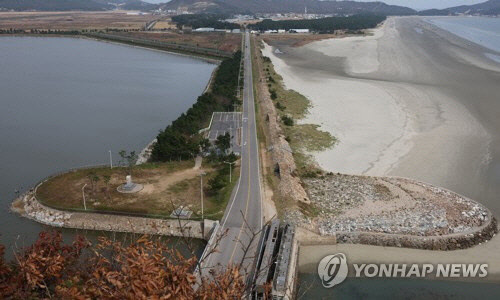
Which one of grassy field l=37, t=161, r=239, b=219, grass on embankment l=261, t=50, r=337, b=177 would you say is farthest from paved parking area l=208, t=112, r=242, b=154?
grassy field l=37, t=161, r=239, b=219

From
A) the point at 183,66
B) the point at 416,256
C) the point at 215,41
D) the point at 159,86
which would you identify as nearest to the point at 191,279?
the point at 416,256

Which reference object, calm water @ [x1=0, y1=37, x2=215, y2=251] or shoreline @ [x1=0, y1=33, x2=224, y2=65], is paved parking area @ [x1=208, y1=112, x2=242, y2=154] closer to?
calm water @ [x1=0, y1=37, x2=215, y2=251]

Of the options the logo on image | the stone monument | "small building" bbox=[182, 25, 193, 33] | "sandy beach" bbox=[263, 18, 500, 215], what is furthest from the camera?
"small building" bbox=[182, 25, 193, 33]

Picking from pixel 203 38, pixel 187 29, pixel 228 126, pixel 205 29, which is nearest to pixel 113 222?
pixel 228 126

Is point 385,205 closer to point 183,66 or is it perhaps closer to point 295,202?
point 295,202

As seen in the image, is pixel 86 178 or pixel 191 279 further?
pixel 86 178

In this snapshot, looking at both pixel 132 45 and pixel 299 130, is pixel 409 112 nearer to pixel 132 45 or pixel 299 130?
pixel 299 130

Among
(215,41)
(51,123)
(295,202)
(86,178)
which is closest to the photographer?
(295,202)
